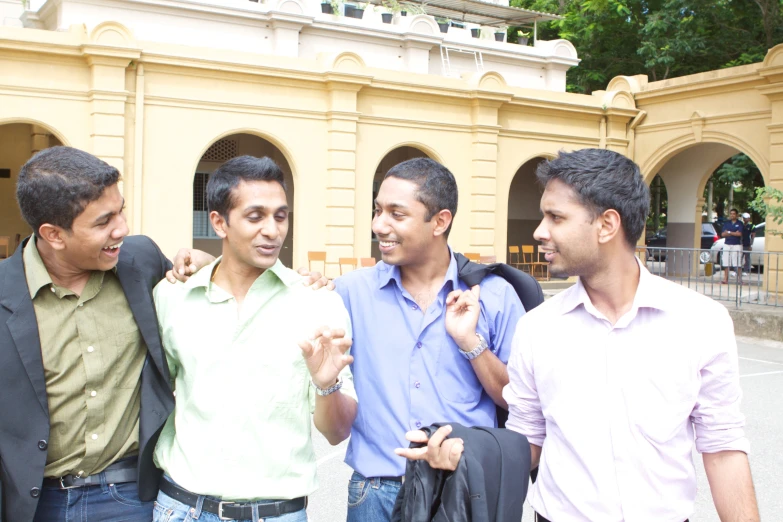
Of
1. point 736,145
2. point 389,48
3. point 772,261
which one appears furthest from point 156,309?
point 389,48

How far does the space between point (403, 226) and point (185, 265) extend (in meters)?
0.86

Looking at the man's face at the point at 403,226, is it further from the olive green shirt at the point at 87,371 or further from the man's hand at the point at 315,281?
the olive green shirt at the point at 87,371

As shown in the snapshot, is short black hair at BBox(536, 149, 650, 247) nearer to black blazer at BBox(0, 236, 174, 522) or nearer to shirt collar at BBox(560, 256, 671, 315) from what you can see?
shirt collar at BBox(560, 256, 671, 315)

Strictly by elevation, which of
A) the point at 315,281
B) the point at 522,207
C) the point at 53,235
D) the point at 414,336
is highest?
the point at 522,207

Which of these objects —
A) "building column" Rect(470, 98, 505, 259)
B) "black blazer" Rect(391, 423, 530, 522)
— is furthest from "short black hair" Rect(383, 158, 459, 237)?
"building column" Rect(470, 98, 505, 259)

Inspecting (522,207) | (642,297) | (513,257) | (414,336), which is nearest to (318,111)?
(513,257)

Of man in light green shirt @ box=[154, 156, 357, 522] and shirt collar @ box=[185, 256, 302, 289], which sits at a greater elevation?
shirt collar @ box=[185, 256, 302, 289]

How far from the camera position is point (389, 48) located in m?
21.5

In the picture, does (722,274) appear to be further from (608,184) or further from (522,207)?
(608,184)

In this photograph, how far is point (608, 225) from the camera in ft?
8.16

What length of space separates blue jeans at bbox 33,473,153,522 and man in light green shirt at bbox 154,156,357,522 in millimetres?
105

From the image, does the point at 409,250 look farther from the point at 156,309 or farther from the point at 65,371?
the point at 65,371

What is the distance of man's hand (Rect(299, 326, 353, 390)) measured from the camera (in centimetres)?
245

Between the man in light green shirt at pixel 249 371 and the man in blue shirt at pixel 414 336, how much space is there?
22 centimetres
